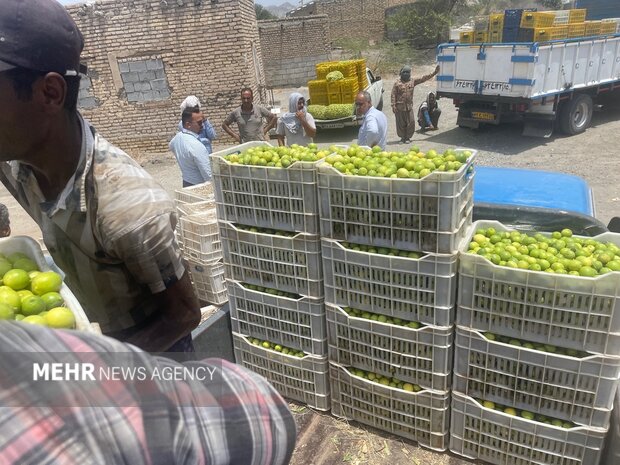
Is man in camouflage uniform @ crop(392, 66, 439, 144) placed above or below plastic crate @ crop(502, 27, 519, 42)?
below

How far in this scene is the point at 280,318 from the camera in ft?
11.6

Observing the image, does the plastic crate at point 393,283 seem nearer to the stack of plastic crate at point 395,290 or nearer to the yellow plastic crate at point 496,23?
the stack of plastic crate at point 395,290

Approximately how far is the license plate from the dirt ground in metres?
0.72

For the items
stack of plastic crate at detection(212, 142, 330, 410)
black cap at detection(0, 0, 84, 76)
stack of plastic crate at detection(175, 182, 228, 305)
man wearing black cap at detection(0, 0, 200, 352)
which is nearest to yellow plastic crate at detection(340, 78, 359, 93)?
stack of plastic crate at detection(175, 182, 228, 305)

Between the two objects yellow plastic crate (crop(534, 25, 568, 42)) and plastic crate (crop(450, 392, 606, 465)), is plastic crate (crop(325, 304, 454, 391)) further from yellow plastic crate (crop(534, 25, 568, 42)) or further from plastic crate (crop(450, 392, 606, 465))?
yellow plastic crate (crop(534, 25, 568, 42))

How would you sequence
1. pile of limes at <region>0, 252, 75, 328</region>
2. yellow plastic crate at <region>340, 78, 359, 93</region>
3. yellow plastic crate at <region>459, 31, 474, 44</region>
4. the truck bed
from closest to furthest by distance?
pile of limes at <region>0, 252, 75, 328</region>, the truck bed, yellow plastic crate at <region>459, 31, 474, 44</region>, yellow plastic crate at <region>340, 78, 359, 93</region>

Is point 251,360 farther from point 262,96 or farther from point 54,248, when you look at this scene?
point 262,96

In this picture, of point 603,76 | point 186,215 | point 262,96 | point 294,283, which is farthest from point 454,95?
point 294,283

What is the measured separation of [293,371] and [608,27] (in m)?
13.5

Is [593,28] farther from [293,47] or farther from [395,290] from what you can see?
[293,47]

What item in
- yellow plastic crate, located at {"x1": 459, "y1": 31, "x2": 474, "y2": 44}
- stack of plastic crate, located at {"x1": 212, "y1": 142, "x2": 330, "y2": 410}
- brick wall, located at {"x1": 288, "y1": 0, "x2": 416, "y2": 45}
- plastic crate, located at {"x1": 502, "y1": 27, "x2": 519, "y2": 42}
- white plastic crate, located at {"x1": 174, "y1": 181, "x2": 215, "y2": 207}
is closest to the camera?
stack of plastic crate, located at {"x1": 212, "y1": 142, "x2": 330, "y2": 410}

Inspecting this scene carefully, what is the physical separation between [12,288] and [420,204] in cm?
205

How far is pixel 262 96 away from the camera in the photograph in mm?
15609

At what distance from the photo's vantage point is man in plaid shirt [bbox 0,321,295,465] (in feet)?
2.34
